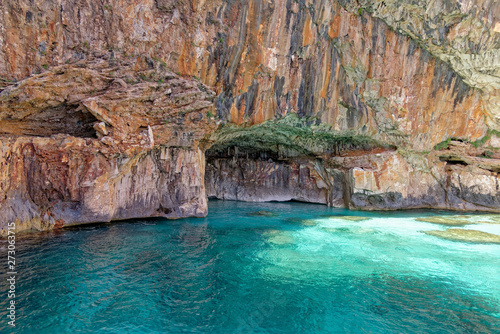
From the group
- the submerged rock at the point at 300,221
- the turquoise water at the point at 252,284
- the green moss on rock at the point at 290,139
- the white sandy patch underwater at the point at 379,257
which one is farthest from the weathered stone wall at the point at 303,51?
the turquoise water at the point at 252,284

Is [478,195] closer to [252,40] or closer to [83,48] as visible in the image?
[252,40]

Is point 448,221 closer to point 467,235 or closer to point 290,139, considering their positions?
point 467,235

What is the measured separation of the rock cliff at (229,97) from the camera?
12469 mm

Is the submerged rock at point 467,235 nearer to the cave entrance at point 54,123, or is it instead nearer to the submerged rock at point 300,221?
the submerged rock at point 300,221

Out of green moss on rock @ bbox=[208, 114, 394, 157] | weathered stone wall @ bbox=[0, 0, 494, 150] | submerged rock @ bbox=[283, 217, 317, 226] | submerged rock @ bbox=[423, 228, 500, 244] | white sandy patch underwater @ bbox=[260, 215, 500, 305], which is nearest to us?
white sandy patch underwater @ bbox=[260, 215, 500, 305]

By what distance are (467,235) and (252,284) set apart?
34.7ft

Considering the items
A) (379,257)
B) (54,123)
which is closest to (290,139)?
(379,257)

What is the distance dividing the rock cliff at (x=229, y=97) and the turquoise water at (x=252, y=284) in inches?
143

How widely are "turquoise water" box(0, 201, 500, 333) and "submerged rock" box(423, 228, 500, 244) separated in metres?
0.65

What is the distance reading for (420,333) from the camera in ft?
17.6

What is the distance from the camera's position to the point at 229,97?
16.1 m

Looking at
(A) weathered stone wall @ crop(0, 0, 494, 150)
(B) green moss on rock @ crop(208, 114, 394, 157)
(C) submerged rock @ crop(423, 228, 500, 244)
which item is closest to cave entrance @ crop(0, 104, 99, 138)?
(A) weathered stone wall @ crop(0, 0, 494, 150)

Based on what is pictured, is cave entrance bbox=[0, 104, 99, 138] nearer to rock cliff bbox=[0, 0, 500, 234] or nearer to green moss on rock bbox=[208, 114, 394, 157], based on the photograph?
rock cliff bbox=[0, 0, 500, 234]

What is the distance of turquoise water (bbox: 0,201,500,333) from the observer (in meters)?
5.68
